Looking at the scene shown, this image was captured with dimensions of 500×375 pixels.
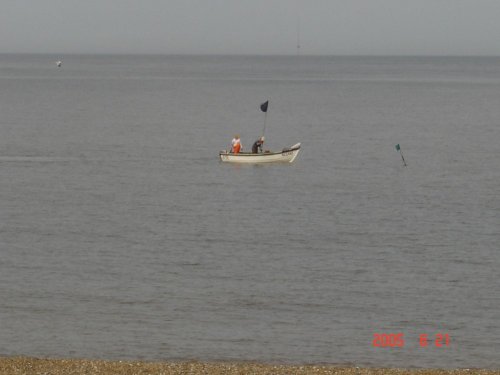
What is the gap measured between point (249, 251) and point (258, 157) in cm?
2625

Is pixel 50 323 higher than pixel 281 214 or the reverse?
the reverse

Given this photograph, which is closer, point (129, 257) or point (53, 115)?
point (129, 257)

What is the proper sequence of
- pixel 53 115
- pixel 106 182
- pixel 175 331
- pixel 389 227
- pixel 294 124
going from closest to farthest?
1. pixel 175 331
2. pixel 389 227
3. pixel 106 182
4. pixel 294 124
5. pixel 53 115

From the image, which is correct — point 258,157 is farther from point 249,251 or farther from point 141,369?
point 141,369

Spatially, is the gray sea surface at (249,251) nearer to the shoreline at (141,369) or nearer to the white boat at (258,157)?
the white boat at (258,157)

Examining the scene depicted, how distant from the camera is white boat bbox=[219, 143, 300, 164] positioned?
207 ft

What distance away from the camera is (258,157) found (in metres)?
63.2

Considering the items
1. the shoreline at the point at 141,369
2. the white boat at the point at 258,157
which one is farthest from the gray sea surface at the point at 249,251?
the shoreline at the point at 141,369

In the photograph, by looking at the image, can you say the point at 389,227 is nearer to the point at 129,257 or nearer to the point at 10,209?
the point at 129,257

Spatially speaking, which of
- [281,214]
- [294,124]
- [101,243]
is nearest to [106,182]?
[281,214]

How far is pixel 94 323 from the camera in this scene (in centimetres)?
2703

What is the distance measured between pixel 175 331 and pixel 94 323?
251cm

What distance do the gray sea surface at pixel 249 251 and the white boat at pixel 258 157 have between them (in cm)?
60

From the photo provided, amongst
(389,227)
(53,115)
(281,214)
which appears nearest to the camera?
(389,227)
